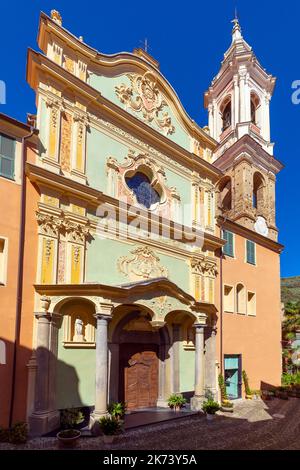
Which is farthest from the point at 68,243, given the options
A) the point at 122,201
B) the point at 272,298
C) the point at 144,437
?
the point at 272,298

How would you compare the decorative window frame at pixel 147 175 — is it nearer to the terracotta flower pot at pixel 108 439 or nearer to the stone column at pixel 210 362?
the stone column at pixel 210 362

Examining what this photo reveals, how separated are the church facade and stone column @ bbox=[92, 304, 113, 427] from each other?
3cm

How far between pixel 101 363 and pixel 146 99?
1262 cm

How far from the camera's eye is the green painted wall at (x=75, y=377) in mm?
12898

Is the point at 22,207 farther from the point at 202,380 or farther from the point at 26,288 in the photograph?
the point at 202,380

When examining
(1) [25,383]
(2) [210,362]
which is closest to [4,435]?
(1) [25,383]

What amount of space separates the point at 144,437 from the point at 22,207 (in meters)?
8.71

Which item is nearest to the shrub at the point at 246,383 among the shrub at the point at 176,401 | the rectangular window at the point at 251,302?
the rectangular window at the point at 251,302

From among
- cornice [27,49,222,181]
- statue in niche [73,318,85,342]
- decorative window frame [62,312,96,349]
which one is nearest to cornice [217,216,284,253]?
cornice [27,49,222,181]

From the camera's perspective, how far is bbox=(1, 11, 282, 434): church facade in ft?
42.9

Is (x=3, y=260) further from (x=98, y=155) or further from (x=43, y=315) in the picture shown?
(x=98, y=155)

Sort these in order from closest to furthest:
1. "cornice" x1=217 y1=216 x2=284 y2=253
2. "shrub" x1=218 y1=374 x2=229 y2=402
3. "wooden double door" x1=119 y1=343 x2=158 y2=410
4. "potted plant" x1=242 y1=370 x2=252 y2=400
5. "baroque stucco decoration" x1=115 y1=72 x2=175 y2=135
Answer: "wooden double door" x1=119 y1=343 x2=158 y2=410 < "baroque stucco decoration" x1=115 y1=72 x2=175 y2=135 < "shrub" x1=218 y1=374 x2=229 y2=402 < "potted plant" x1=242 y1=370 x2=252 y2=400 < "cornice" x1=217 y1=216 x2=284 y2=253

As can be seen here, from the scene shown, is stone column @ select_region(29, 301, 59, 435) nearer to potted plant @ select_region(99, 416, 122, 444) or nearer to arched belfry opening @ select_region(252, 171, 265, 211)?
potted plant @ select_region(99, 416, 122, 444)

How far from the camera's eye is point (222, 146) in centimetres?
3238
